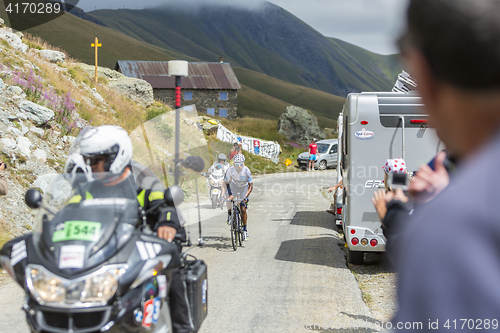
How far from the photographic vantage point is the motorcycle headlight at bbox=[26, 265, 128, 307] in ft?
8.98

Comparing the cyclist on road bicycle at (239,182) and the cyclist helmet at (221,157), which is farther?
the cyclist helmet at (221,157)

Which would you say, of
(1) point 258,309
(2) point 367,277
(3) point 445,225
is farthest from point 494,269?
(2) point 367,277

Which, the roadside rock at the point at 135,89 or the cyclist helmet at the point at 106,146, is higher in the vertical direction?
the roadside rock at the point at 135,89

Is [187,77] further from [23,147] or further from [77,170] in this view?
[77,170]

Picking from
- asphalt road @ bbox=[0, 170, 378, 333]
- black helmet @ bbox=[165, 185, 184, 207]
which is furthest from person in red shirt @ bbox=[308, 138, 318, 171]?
black helmet @ bbox=[165, 185, 184, 207]

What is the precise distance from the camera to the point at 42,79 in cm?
1783

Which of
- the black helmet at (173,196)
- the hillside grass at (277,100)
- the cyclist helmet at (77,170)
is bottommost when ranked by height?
the black helmet at (173,196)

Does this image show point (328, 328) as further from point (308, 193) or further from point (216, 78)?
point (216, 78)

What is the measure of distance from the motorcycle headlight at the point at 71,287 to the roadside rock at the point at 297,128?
43.7 m

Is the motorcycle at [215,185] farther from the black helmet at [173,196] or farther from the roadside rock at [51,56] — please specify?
the roadside rock at [51,56]

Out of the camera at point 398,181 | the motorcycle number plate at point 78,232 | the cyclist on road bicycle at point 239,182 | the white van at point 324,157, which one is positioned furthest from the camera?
the white van at point 324,157

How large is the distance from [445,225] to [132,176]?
3.23 m

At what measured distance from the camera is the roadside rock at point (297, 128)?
46.3 metres

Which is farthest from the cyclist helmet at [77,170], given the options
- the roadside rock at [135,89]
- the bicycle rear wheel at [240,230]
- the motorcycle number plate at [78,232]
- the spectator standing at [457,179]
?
the roadside rock at [135,89]
